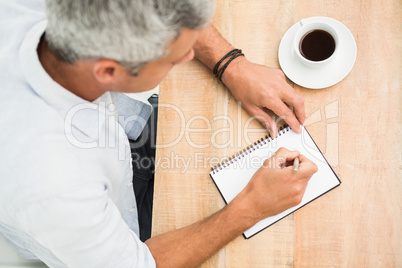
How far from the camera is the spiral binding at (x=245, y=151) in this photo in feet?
2.66

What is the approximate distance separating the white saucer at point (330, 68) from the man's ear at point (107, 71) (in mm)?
411

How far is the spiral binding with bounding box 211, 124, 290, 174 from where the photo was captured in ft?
2.66

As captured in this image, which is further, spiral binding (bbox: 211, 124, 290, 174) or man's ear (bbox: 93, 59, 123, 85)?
spiral binding (bbox: 211, 124, 290, 174)

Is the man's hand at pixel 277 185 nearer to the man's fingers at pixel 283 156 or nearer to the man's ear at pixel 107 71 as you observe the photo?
the man's fingers at pixel 283 156

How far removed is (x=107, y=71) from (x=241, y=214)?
411 mm

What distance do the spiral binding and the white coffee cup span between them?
15cm

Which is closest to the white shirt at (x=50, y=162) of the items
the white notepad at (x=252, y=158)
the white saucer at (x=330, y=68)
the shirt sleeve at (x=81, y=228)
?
the shirt sleeve at (x=81, y=228)

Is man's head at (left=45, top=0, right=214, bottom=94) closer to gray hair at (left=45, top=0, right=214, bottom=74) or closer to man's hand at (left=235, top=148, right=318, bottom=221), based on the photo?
gray hair at (left=45, top=0, right=214, bottom=74)

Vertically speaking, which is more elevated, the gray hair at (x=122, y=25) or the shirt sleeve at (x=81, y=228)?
the gray hair at (x=122, y=25)

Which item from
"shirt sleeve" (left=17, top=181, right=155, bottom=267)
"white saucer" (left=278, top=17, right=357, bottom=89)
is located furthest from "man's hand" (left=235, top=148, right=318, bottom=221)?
"shirt sleeve" (left=17, top=181, right=155, bottom=267)

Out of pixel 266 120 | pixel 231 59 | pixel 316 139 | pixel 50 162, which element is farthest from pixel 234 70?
pixel 50 162

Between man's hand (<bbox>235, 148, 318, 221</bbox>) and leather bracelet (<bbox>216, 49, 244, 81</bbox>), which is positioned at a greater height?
leather bracelet (<bbox>216, 49, 244, 81</bbox>)

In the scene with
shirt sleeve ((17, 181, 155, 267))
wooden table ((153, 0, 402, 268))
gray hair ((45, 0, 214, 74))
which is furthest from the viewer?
wooden table ((153, 0, 402, 268))

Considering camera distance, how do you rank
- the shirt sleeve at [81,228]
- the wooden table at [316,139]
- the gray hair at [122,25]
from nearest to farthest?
the gray hair at [122,25]
the shirt sleeve at [81,228]
the wooden table at [316,139]
